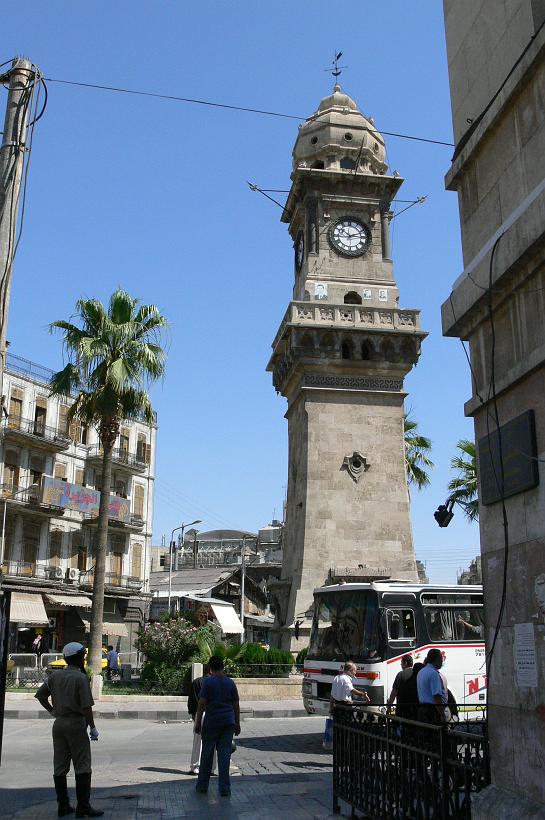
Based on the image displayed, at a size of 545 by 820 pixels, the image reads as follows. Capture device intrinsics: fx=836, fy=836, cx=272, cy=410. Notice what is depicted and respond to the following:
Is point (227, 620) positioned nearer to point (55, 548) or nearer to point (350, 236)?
point (55, 548)

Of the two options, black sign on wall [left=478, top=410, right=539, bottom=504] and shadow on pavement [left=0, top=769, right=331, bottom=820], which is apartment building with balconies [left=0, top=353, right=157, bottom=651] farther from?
black sign on wall [left=478, top=410, right=539, bottom=504]

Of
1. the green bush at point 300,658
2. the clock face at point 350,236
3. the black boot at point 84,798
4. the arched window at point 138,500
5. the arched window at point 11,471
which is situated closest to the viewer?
the black boot at point 84,798

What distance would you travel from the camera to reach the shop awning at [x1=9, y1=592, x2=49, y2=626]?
1464 inches

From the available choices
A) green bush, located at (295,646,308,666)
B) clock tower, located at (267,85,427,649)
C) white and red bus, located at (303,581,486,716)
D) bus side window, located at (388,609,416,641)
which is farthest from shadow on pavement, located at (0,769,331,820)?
clock tower, located at (267,85,427,649)

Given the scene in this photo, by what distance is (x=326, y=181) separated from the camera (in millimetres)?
29609

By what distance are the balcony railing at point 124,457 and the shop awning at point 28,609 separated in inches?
397

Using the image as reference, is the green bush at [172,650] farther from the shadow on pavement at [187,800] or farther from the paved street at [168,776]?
the shadow on pavement at [187,800]

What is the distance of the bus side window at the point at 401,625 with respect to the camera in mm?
15606

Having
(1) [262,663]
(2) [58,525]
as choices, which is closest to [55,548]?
(2) [58,525]

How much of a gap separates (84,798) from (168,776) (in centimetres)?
297

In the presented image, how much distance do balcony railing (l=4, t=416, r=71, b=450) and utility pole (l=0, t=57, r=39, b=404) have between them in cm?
3299

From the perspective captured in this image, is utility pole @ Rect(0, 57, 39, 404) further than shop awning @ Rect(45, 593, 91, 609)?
No

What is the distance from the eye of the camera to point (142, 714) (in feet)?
63.0

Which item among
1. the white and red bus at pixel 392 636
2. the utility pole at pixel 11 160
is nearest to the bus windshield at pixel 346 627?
the white and red bus at pixel 392 636
